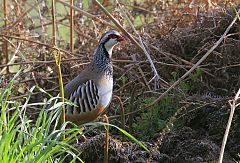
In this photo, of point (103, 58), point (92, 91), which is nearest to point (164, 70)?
point (103, 58)

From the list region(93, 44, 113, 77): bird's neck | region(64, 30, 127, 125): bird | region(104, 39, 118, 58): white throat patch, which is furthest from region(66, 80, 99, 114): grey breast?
region(104, 39, 118, 58): white throat patch

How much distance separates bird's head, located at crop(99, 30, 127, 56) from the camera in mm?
5121

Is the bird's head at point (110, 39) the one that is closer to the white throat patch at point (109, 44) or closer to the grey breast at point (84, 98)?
the white throat patch at point (109, 44)

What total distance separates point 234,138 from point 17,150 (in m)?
2.05

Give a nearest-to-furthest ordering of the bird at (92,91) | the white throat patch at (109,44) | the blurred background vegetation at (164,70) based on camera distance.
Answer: the blurred background vegetation at (164,70), the bird at (92,91), the white throat patch at (109,44)

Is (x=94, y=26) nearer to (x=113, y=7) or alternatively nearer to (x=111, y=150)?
(x=113, y=7)

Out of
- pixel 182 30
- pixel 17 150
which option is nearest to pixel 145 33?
pixel 182 30

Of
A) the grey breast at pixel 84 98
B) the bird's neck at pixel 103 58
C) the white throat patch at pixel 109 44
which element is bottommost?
the grey breast at pixel 84 98

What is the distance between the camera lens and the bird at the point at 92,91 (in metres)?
5.03

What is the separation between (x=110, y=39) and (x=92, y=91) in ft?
1.48

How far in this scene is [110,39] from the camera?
518cm

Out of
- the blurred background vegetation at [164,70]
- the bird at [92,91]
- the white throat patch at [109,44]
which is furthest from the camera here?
the white throat patch at [109,44]

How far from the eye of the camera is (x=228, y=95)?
17.2 ft

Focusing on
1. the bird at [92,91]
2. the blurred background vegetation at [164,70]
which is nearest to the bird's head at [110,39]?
the bird at [92,91]
